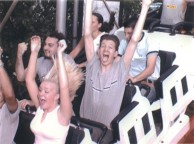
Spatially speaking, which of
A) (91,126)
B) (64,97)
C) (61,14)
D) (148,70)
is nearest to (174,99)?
(148,70)

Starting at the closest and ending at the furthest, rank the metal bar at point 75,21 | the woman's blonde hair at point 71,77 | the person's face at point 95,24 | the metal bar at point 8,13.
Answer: the woman's blonde hair at point 71,77, the person's face at point 95,24, the metal bar at point 8,13, the metal bar at point 75,21

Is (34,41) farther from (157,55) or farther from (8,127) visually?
(157,55)

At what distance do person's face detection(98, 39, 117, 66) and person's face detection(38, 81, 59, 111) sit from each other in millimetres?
521

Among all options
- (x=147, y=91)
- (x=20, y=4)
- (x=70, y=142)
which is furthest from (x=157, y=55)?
(x=20, y=4)

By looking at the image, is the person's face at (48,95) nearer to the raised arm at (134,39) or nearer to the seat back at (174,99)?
the raised arm at (134,39)

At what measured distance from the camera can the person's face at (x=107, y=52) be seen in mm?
3005

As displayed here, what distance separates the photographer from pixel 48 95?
2594 mm

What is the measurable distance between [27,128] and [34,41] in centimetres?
60

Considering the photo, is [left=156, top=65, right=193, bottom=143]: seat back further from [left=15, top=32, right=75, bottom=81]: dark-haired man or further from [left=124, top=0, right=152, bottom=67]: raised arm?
[left=15, top=32, right=75, bottom=81]: dark-haired man

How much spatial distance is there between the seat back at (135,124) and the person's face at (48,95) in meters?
0.48

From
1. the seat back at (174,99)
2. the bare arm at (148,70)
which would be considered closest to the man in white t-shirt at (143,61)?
the bare arm at (148,70)

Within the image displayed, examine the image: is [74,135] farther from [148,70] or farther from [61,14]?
[61,14]

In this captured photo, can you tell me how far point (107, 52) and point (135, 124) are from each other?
1.82 ft

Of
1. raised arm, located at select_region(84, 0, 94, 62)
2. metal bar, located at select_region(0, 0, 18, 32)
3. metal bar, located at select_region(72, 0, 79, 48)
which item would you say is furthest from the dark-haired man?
metal bar, located at select_region(72, 0, 79, 48)
